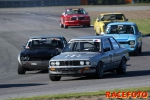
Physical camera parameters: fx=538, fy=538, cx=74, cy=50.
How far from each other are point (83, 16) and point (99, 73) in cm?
2564

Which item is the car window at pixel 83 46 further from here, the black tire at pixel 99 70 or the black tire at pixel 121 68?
the black tire at pixel 121 68

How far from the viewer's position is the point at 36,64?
19.1 meters

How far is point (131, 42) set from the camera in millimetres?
24359

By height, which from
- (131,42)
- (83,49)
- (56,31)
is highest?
(83,49)

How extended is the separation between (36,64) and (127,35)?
6.84 meters

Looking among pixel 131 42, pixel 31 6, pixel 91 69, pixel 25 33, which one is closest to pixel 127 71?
pixel 91 69

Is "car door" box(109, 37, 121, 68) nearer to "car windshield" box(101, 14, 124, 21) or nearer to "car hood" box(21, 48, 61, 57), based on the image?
"car hood" box(21, 48, 61, 57)

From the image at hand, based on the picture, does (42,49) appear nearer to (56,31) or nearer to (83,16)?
(56,31)

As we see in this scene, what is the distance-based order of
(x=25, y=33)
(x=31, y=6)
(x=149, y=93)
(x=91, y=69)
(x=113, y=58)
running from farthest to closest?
(x=31, y=6), (x=25, y=33), (x=113, y=58), (x=91, y=69), (x=149, y=93)

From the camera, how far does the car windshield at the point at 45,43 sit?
20.1 meters

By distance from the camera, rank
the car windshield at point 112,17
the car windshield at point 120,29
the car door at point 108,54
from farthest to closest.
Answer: the car windshield at point 112,17, the car windshield at point 120,29, the car door at point 108,54

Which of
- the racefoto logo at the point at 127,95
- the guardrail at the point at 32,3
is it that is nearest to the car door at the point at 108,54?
the racefoto logo at the point at 127,95

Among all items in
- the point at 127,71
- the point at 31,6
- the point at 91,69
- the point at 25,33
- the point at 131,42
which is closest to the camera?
the point at 91,69

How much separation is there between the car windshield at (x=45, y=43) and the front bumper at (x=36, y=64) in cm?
115
